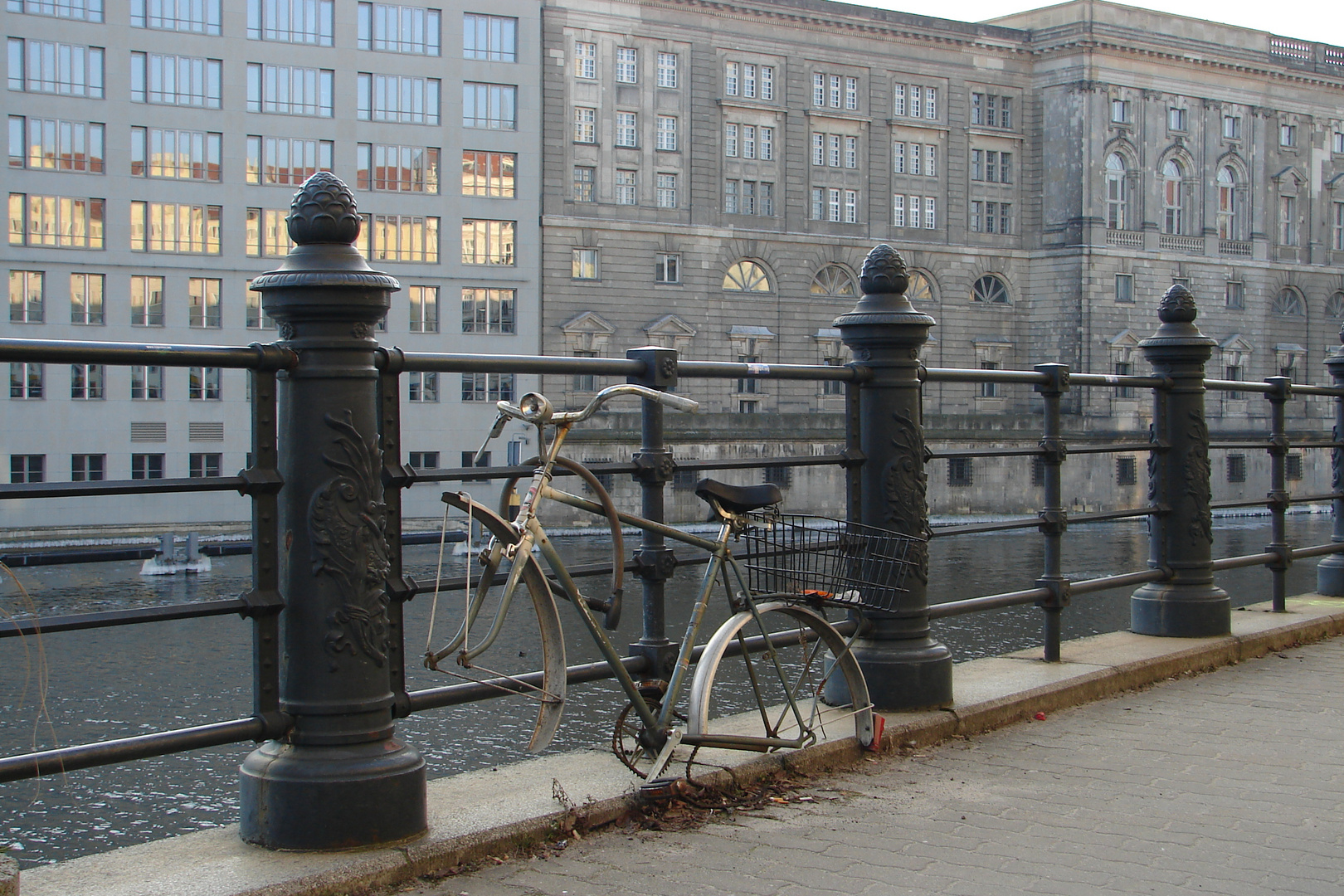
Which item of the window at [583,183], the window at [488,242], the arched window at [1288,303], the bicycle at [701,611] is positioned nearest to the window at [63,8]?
the window at [488,242]

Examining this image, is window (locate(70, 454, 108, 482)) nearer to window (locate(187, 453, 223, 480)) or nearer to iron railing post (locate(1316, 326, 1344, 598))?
window (locate(187, 453, 223, 480))

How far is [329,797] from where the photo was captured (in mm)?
3457

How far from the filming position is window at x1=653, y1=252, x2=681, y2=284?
55938 millimetres

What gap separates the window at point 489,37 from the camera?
5178 centimetres

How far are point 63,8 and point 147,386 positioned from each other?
1303cm

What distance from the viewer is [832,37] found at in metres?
59.8

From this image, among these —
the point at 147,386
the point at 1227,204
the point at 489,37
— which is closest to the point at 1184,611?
the point at 147,386

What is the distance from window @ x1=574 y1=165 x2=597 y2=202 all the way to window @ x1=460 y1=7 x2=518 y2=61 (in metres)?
4.94

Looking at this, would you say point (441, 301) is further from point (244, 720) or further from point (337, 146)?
point (244, 720)

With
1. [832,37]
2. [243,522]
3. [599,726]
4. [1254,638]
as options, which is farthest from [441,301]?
[1254,638]

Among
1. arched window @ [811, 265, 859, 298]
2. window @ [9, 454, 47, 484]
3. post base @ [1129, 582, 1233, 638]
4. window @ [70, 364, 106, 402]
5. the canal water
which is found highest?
arched window @ [811, 265, 859, 298]

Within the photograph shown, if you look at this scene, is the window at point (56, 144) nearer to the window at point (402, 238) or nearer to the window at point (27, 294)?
the window at point (27, 294)

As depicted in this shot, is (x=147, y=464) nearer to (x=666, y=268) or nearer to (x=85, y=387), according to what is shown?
(x=85, y=387)

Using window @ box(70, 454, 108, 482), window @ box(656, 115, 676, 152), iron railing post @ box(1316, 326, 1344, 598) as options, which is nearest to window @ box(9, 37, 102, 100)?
window @ box(70, 454, 108, 482)
